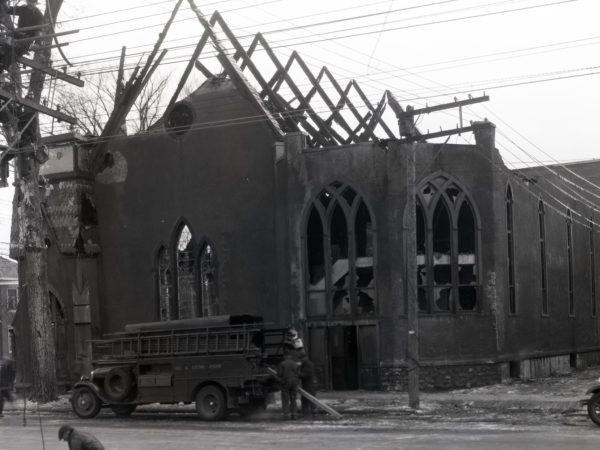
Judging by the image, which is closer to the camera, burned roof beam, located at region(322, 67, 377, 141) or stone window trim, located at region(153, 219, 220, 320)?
stone window trim, located at region(153, 219, 220, 320)

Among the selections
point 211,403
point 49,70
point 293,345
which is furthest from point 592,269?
point 49,70

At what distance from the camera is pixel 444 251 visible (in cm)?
2758

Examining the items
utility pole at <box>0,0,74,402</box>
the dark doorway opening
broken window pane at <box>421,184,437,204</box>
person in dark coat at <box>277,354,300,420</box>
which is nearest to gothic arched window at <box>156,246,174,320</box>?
utility pole at <box>0,0,74,402</box>

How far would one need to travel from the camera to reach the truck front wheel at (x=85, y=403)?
78.9 feet

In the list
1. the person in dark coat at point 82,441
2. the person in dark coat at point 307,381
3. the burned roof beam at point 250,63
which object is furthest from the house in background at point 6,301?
the person in dark coat at point 82,441

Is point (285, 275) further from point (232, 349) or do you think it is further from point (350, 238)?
point (232, 349)

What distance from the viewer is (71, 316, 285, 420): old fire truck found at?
869 inches

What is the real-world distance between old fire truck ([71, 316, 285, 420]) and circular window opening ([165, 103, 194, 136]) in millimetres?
9179

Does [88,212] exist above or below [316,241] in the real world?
above

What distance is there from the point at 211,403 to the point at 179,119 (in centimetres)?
1222

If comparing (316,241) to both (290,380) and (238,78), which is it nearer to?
(238,78)

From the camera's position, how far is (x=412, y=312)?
22516mm

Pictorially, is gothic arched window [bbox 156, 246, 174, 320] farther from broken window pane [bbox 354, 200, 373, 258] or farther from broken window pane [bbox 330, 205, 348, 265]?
broken window pane [bbox 354, 200, 373, 258]

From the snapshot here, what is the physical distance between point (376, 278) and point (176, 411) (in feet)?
22.6
